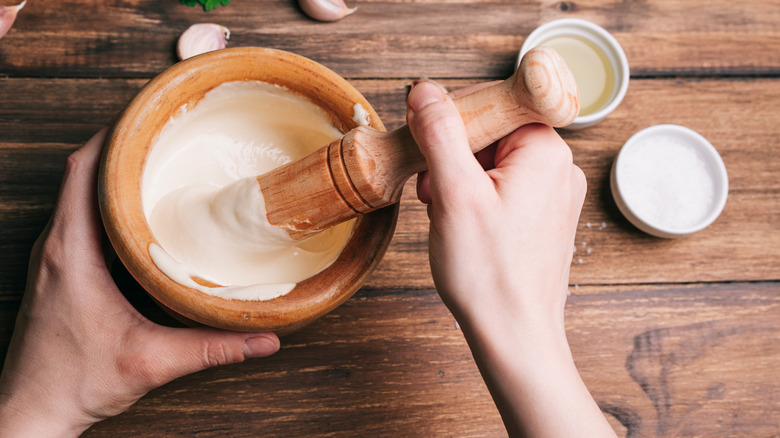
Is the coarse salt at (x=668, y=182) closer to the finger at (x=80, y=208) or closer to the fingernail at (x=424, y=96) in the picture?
the fingernail at (x=424, y=96)

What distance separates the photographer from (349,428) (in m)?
0.94

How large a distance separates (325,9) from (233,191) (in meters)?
0.46

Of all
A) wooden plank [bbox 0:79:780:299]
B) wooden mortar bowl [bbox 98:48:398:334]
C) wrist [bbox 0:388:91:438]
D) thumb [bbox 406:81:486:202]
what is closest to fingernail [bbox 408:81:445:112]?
thumb [bbox 406:81:486:202]

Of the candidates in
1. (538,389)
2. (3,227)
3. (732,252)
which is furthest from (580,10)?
(3,227)

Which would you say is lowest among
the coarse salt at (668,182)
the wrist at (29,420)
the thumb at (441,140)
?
the wrist at (29,420)

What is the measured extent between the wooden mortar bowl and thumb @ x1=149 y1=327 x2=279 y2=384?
0.26 feet

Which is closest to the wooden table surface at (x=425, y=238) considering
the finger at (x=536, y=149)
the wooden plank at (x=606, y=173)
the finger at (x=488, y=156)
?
the wooden plank at (x=606, y=173)

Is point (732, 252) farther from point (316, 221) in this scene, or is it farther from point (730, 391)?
point (316, 221)

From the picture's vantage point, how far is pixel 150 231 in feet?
2.28

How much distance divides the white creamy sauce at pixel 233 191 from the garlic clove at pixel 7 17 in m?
0.47

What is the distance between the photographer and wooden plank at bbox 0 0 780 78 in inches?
40.2

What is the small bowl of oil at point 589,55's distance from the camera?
41.4 inches

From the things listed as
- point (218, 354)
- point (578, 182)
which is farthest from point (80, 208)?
point (578, 182)

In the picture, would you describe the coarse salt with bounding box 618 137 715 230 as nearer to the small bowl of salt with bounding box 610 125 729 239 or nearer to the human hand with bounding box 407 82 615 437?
the small bowl of salt with bounding box 610 125 729 239
